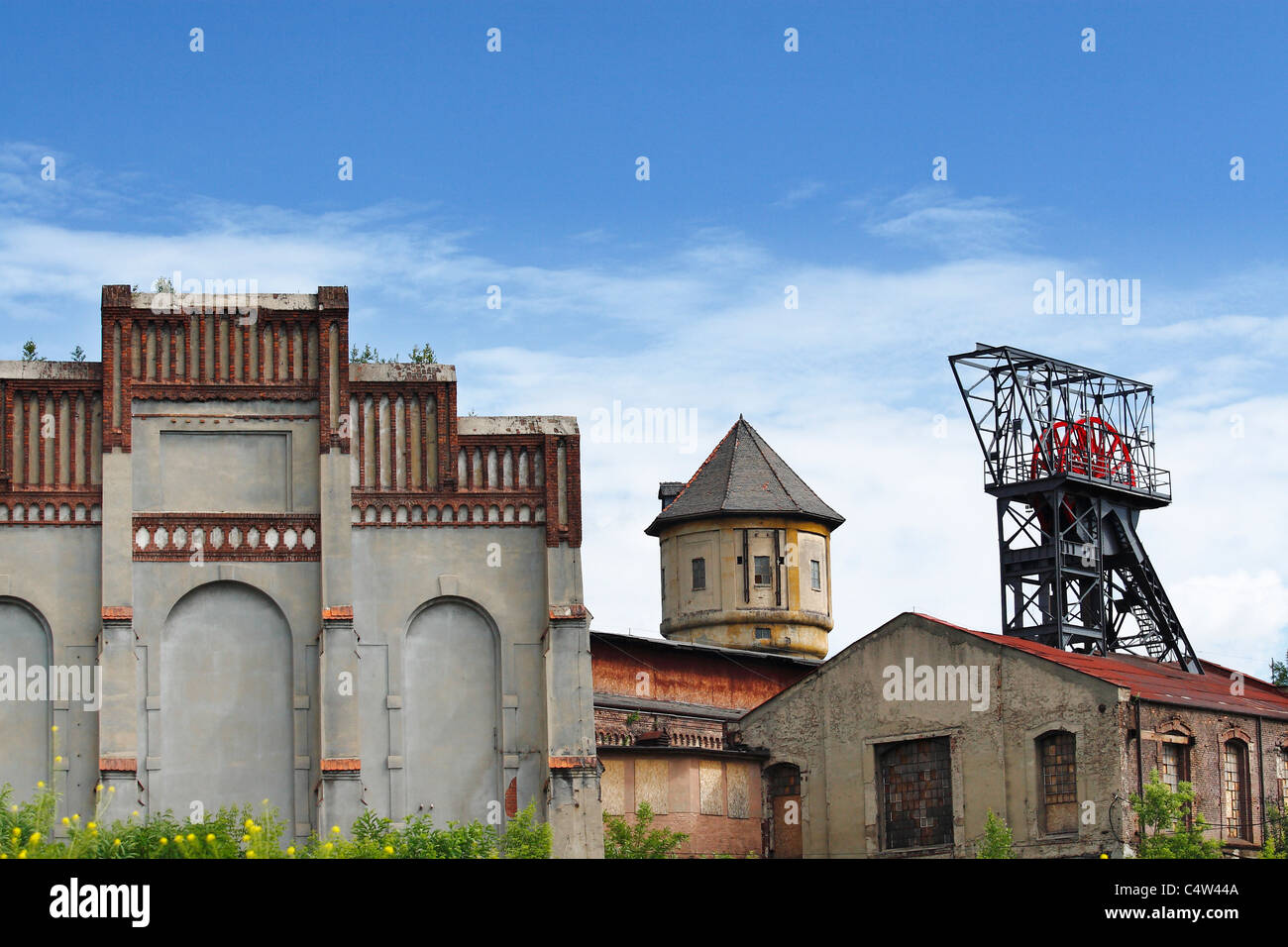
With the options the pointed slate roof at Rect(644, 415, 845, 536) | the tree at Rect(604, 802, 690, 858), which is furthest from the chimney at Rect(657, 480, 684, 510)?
the tree at Rect(604, 802, 690, 858)

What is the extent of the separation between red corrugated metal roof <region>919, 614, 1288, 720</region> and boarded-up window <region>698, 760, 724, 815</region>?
7681 mm

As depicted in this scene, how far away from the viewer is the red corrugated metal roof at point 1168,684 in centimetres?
4819

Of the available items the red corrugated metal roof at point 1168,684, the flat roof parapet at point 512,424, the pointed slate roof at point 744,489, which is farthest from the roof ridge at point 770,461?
the flat roof parapet at point 512,424

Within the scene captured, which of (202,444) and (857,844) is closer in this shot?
(202,444)

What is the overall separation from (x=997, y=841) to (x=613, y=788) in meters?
10.4

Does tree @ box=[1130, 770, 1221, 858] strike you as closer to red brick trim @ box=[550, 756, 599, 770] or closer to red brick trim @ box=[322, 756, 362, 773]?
red brick trim @ box=[550, 756, 599, 770]

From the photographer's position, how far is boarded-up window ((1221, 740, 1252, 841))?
163 ft

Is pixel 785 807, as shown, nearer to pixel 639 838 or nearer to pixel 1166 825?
pixel 639 838

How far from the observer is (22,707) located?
3450 cm

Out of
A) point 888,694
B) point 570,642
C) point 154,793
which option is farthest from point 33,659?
point 888,694
